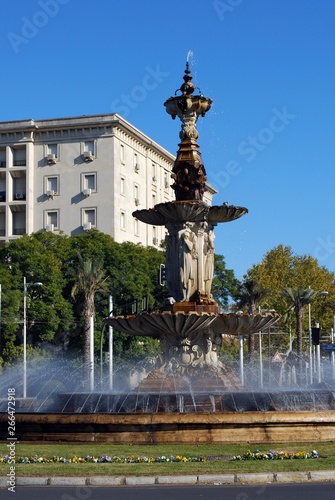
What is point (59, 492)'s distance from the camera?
12727mm

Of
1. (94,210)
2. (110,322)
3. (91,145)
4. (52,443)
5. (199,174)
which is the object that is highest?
(91,145)

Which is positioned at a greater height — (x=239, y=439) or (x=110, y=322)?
(x=110, y=322)

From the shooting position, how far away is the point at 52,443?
1806 cm

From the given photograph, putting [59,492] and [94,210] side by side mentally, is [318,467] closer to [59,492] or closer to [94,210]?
[59,492]

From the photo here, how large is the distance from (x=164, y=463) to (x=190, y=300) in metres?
9.30

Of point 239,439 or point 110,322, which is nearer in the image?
point 239,439

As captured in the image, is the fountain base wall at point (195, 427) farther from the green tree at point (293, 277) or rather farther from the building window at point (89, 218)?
the building window at point (89, 218)

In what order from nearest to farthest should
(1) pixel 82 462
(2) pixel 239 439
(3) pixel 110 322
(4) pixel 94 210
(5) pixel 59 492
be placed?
1. (5) pixel 59 492
2. (1) pixel 82 462
3. (2) pixel 239 439
4. (3) pixel 110 322
5. (4) pixel 94 210

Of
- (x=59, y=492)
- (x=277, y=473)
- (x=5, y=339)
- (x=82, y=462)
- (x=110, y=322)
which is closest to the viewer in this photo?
(x=59, y=492)

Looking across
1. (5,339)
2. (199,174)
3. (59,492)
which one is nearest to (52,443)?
(59,492)

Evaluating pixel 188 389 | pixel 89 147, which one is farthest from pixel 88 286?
pixel 188 389

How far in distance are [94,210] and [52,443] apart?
65.5 m

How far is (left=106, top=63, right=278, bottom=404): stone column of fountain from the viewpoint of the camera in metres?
22.9

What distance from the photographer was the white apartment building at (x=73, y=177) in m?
83.0
